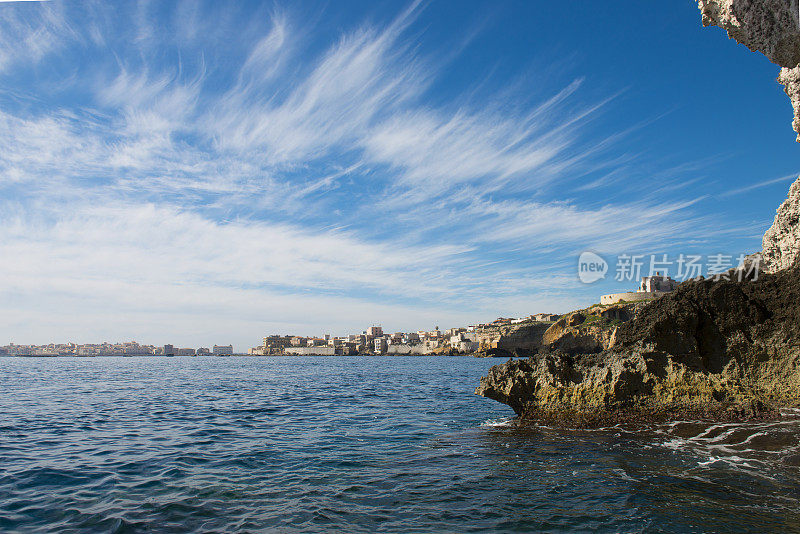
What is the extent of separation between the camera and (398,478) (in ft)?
31.7

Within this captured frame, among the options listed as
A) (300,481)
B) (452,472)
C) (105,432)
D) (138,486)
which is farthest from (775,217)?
(105,432)

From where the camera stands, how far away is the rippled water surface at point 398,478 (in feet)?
23.5

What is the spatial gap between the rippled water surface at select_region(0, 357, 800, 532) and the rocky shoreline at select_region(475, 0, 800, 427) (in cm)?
92

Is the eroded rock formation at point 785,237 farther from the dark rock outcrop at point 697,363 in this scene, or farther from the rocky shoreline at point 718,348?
the dark rock outcrop at point 697,363

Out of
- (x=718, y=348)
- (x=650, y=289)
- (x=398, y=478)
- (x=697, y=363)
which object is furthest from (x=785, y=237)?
(x=650, y=289)

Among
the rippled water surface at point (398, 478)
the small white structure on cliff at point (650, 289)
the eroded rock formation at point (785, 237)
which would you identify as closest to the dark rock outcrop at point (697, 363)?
the eroded rock formation at point (785, 237)

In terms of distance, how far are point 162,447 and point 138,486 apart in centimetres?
418

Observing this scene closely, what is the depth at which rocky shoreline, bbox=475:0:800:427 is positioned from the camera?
461 inches

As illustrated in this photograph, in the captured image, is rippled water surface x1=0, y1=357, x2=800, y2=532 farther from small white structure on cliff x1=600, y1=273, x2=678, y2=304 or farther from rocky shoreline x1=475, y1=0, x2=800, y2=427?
small white structure on cliff x1=600, y1=273, x2=678, y2=304

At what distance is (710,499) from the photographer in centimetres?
749

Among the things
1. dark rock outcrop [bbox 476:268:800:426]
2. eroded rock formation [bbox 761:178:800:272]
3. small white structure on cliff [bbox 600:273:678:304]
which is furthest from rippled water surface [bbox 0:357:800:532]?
small white structure on cliff [bbox 600:273:678:304]

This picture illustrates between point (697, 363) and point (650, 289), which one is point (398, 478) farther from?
point (650, 289)

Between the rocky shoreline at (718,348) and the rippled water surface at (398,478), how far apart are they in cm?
92

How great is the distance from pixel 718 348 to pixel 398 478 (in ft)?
32.8
